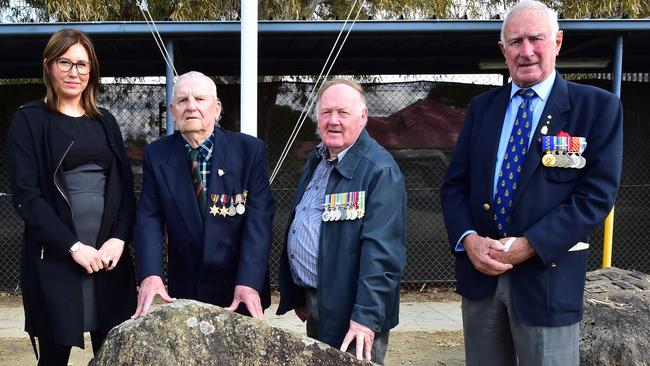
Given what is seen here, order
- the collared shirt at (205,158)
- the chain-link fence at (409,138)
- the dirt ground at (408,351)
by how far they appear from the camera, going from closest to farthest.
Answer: the collared shirt at (205,158)
the dirt ground at (408,351)
the chain-link fence at (409,138)

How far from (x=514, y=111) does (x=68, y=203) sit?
6.09 feet

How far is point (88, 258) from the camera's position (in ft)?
8.79

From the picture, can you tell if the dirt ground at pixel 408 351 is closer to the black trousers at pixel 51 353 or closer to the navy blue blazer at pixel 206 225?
the black trousers at pixel 51 353

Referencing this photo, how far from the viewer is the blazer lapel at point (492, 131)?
251cm

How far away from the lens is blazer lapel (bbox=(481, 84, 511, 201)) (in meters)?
2.51

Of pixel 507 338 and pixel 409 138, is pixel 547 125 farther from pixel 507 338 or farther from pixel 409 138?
pixel 409 138

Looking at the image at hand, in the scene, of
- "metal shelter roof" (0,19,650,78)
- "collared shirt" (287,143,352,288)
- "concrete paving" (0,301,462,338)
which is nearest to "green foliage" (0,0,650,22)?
"metal shelter roof" (0,19,650,78)

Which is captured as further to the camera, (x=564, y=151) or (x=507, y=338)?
(x=507, y=338)

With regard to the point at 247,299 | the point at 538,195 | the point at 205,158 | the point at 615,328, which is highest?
the point at 205,158

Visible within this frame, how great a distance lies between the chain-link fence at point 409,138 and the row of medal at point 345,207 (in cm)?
422

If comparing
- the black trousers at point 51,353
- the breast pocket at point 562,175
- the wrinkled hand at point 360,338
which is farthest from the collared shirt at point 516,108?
the black trousers at point 51,353

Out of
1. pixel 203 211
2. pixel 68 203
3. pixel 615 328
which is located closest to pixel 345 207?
pixel 203 211

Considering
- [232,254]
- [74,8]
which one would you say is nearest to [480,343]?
[232,254]

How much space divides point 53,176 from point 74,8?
21.1 ft
